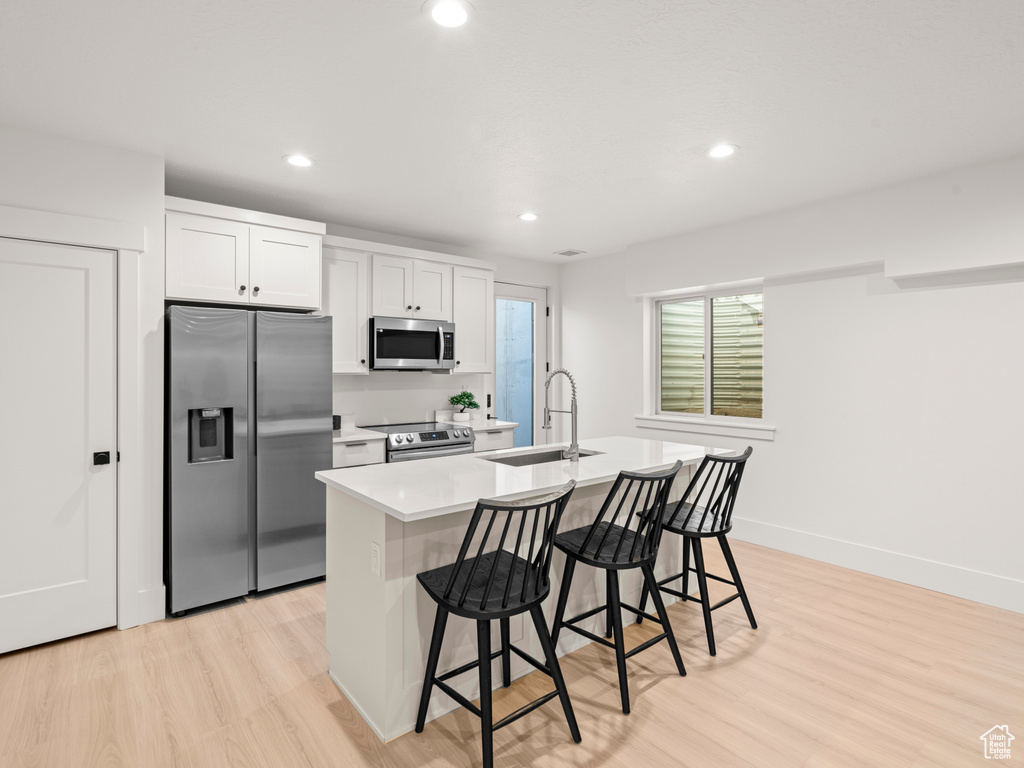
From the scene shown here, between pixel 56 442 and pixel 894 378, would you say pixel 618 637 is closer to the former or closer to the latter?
pixel 894 378

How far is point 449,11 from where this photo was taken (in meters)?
1.74

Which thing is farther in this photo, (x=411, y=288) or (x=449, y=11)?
(x=411, y=288)

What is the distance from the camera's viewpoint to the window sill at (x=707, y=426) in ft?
13.9

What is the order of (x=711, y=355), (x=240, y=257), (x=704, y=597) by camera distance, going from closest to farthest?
(x=704, y=597)
(x=240, y=257)
(x=711, y=355)

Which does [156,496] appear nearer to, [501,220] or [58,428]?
[58,428]

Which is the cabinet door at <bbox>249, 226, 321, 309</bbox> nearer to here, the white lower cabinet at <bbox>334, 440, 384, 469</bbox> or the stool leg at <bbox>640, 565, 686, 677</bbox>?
the white lower cabinet at <bbox>334, 440, 384, 469</bbox>

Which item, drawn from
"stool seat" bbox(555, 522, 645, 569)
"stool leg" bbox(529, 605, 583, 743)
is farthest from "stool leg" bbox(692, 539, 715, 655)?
"stool leg" bbox(529, 605, 583, 743)

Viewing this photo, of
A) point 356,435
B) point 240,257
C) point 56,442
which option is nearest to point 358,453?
point 356,435

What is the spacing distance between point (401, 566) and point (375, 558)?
4.1 inches

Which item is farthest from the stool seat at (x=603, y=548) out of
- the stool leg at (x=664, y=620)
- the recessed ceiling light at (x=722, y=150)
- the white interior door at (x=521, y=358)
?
the white interior door at (x=521, y=358)

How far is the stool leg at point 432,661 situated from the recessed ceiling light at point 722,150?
2.59 meters

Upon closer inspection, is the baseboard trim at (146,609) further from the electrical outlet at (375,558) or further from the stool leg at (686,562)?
the stool leg at (686,562)

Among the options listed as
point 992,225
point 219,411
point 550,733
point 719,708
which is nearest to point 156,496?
point 219,411

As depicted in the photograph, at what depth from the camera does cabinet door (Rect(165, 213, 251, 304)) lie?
122 inches
